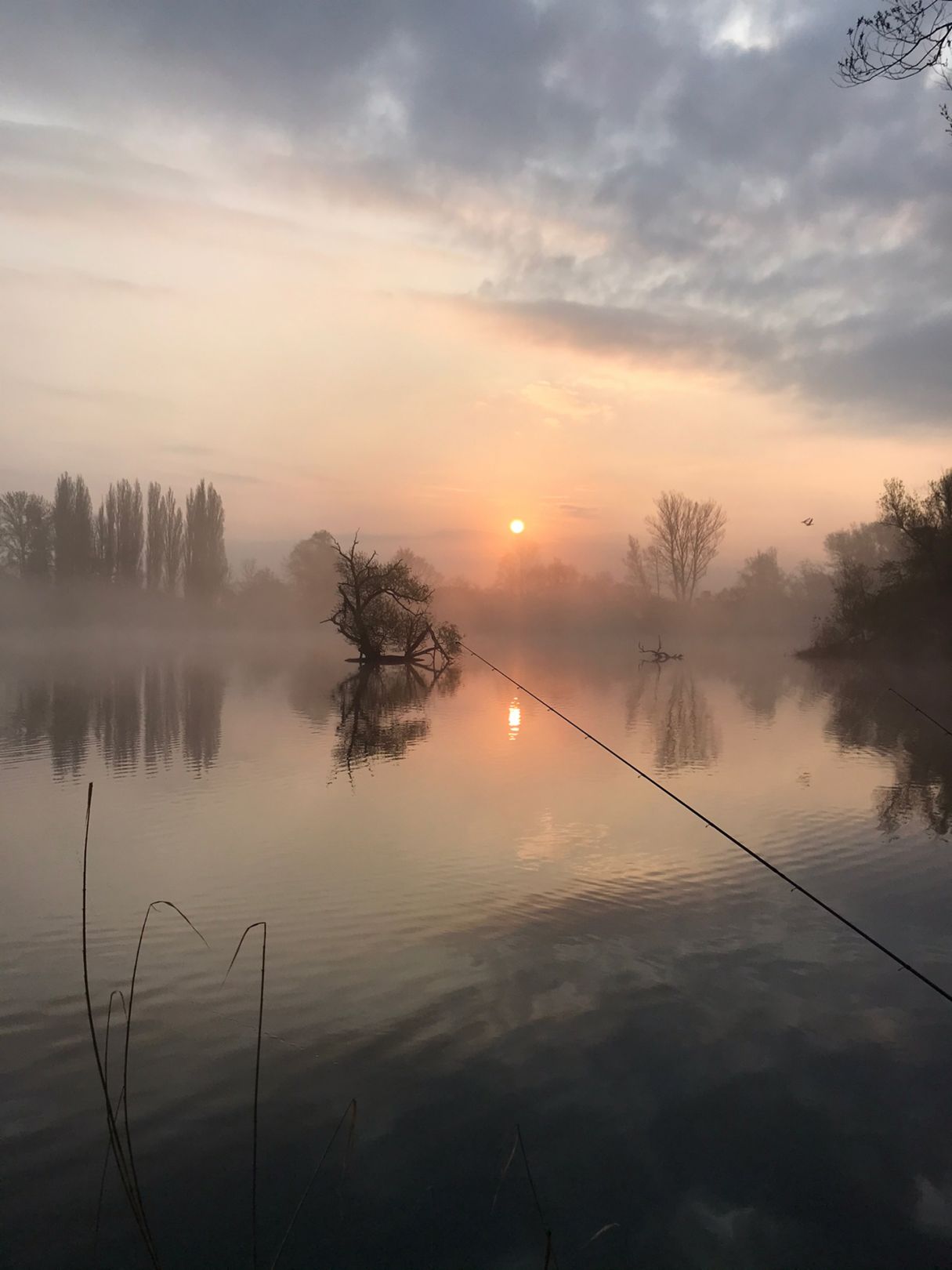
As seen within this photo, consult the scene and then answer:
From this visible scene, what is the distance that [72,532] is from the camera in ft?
280

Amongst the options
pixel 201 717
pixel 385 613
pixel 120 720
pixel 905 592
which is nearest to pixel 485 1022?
pixel 120 720

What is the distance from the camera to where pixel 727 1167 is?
3.83m

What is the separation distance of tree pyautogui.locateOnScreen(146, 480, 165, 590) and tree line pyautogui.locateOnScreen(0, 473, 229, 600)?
84 millimetres

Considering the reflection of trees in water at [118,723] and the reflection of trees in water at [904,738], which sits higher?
the reflection of trees in water at [904,738]

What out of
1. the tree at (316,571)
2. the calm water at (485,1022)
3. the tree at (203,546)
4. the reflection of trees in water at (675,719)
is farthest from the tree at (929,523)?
the tree at (203,546)

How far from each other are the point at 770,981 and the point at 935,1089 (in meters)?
1.41

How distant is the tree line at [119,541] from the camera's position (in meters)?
82.2

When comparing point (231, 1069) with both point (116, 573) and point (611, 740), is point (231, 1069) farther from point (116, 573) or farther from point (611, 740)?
point (116, 573)

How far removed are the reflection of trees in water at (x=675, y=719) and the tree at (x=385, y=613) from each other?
1071 centimetres

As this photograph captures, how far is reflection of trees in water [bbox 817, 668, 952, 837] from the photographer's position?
11.3 m

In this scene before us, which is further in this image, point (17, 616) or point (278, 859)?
point (17, 616)

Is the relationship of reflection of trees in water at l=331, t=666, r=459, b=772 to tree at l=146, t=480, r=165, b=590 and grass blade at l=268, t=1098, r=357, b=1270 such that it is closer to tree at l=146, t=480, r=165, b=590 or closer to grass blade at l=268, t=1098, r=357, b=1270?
grass blade at l=268, t=1098, r=357, b=1270

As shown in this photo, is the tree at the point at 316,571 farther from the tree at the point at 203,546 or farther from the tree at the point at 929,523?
the tree at the point at 929,523

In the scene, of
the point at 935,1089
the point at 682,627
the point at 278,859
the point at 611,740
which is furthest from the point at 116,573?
the point at 935,1089
